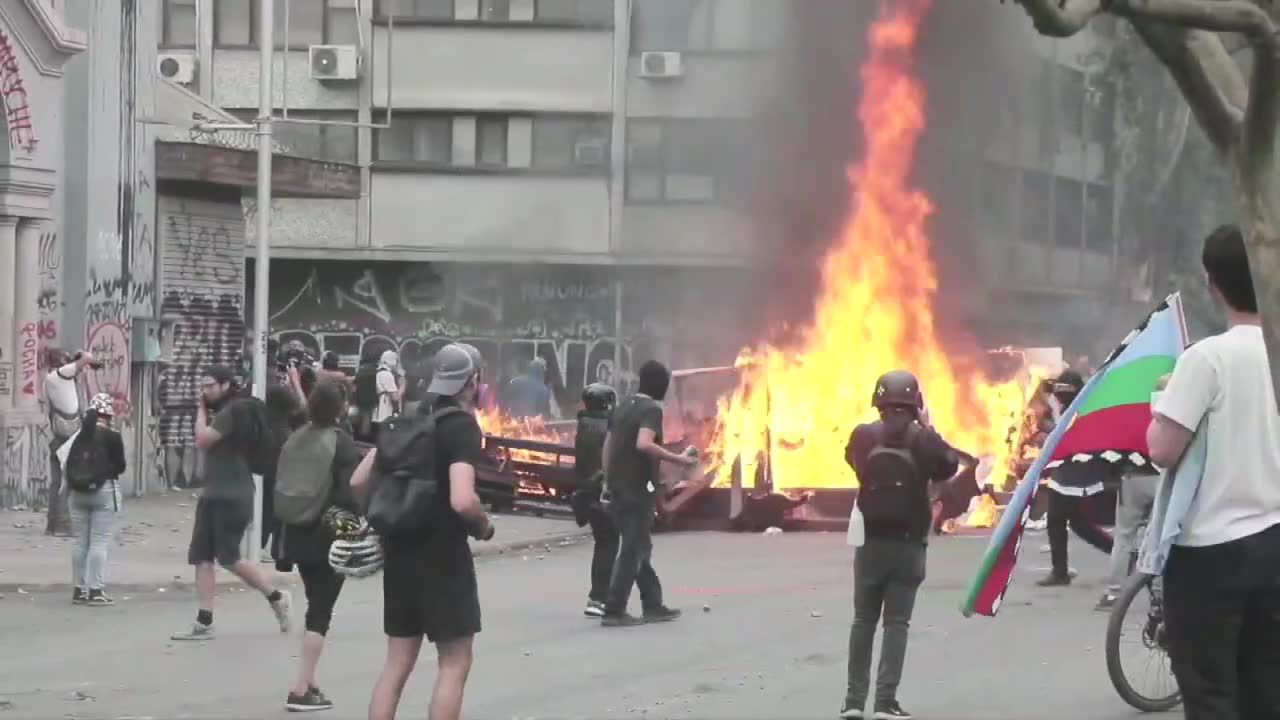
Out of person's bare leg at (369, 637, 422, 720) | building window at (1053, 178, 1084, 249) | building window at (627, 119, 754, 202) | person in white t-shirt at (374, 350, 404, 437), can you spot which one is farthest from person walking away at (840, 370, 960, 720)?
building window at (1053, 178, 1084, 249)

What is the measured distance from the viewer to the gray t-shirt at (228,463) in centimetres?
1199

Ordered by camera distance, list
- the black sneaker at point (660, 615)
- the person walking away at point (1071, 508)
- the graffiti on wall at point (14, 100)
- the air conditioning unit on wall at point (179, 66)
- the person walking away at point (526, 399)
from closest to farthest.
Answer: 1. the black sneaker at point (660, 615)
2. the person walking away at point (1071, 508)
3. the graffiti on wall at point (14, 100)
4. the person walking away at point (526, 399)
5. the air conditioning unit on wall at point (179, 66)

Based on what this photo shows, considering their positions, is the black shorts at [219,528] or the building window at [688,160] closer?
the black shorts at [219,528]

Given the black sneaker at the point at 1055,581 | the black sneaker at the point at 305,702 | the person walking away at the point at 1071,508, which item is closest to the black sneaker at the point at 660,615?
the person walking away at the point at 1071,508

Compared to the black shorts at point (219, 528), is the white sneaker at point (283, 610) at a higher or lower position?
lower

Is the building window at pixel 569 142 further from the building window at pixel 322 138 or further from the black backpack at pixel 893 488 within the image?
the black backpack at pixel 893 488

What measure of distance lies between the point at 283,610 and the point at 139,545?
6032 millimetres

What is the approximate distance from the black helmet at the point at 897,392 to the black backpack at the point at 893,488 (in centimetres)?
15

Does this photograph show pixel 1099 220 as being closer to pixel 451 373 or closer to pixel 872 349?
pixel 872 349

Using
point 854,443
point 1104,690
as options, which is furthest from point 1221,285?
point 1104,690

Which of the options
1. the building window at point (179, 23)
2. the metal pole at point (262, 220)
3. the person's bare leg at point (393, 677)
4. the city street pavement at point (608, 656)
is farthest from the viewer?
the building window at point (179, 23)

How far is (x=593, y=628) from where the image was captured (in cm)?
1296

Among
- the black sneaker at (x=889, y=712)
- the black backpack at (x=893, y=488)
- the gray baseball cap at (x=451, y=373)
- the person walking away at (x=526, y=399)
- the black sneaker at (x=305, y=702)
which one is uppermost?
the gray baseball cap at (x=451, y=373)

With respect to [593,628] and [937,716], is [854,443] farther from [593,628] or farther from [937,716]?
[593,628]
